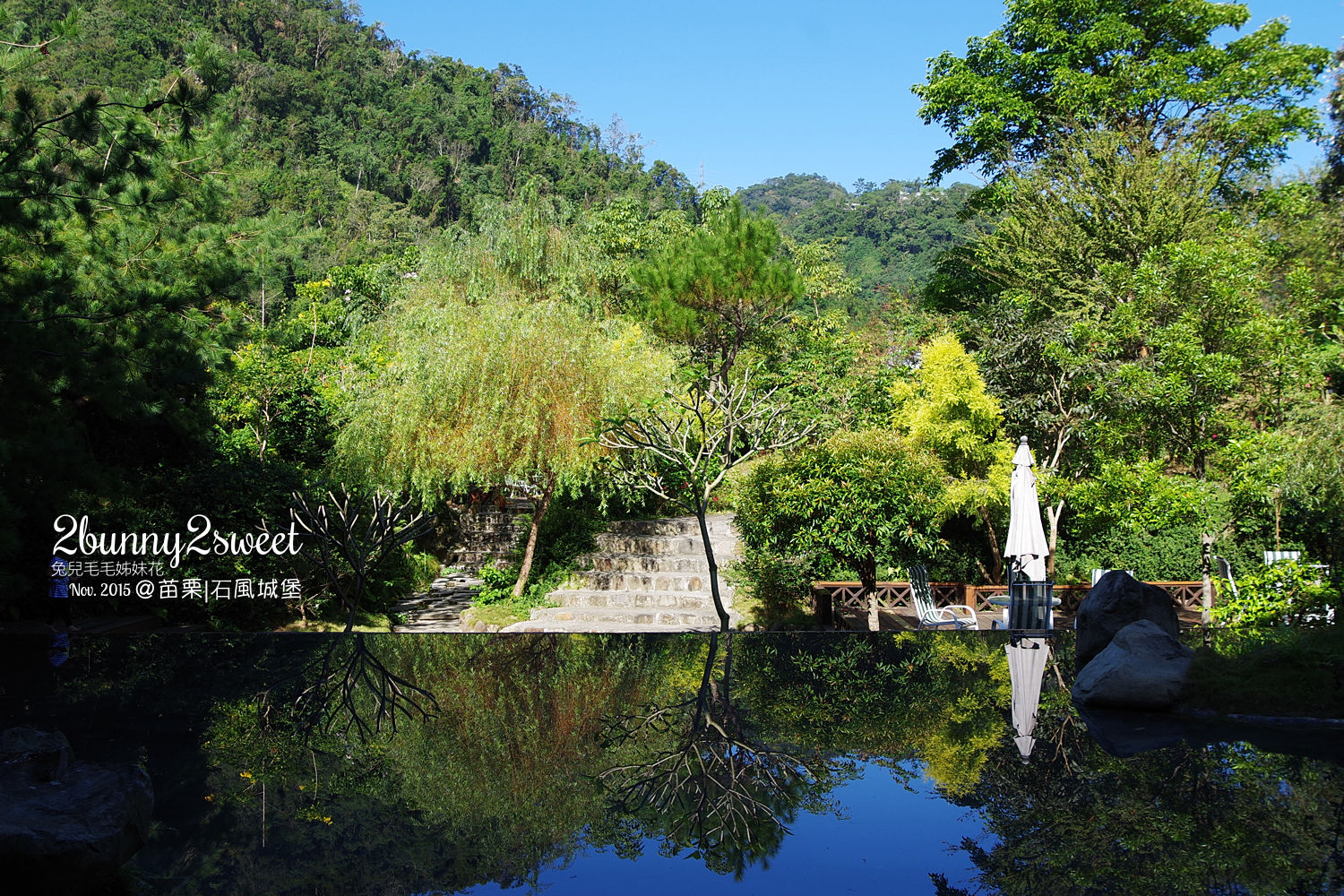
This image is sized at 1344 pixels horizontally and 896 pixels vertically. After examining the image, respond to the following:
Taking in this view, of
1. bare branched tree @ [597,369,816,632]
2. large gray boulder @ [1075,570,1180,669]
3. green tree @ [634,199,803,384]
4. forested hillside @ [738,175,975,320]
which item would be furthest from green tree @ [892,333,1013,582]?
forested hillside @ [738,175,975,320]

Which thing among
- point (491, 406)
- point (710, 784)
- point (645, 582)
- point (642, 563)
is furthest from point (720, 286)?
point (710, 784)

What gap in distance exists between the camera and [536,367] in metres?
10.2

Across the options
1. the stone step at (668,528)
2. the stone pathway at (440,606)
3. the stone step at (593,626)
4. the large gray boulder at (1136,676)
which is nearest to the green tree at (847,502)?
the stone step at (593,626)

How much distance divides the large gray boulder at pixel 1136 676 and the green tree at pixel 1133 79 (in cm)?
1203

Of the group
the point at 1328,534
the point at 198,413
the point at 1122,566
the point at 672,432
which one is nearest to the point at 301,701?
the point at 672,432

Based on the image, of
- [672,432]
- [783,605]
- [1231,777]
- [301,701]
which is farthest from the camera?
[783,605]

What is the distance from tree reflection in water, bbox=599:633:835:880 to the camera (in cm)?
294

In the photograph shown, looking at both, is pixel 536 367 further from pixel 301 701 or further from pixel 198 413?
pixel 301 701

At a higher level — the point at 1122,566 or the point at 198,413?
the point at 198,413

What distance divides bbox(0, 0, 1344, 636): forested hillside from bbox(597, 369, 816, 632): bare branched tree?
0.10 meters

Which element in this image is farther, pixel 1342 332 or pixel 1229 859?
pixel 1342 332

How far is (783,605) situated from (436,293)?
777cm

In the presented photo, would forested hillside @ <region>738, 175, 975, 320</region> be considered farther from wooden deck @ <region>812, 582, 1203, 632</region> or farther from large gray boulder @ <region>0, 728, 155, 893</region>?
large gray boulder @ <region>0, 728, 155, 893</region>

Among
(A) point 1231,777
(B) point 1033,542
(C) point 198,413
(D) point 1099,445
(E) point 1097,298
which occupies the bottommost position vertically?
(A) point 1231,777
